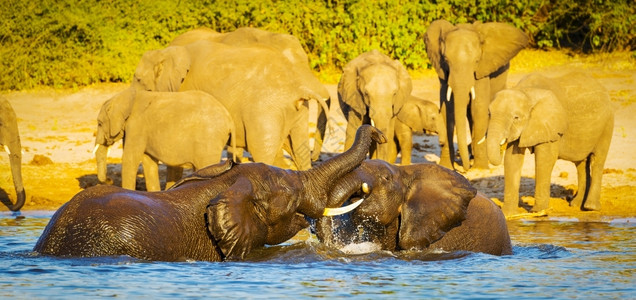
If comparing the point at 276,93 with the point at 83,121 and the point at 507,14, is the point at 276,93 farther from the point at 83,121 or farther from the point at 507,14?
the point at 507,14

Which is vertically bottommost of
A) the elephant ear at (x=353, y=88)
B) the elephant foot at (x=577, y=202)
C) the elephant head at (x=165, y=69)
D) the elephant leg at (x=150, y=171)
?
the elephant foot at (x=577, y=202)

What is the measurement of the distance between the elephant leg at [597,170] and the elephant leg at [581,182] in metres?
0.13

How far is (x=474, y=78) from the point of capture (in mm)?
15773

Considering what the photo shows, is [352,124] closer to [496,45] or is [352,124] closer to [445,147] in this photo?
[445,147]

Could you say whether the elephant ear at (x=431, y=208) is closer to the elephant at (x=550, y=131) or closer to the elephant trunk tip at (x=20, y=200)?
the elephant at (x=550, y=131)

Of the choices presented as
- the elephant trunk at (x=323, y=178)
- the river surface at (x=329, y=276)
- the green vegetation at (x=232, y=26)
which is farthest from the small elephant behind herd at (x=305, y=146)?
the green vegetation at (x=232, y=26)

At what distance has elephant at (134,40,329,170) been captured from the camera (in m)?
13.3

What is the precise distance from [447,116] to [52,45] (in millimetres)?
7788

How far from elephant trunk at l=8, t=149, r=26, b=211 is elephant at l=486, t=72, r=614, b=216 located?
4.86 meters

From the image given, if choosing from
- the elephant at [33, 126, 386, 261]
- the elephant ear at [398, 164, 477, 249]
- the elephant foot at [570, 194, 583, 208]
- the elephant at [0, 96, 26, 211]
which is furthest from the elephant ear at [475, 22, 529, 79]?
the elephant at [33, 126, 386, 261]

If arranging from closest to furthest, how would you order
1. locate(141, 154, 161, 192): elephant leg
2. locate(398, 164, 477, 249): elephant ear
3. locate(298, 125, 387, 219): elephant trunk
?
locate(298, 125, 387, 219): elephant trunk < locate(398, 164, 477, 249): elephant ear < locate(141, 154, 161, 192): elephant leg

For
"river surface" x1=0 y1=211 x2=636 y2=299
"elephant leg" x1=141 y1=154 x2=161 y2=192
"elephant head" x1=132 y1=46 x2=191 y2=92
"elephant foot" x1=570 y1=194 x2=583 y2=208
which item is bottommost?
"elephant foot" x1=570 y1=194 x2=583 y2=208

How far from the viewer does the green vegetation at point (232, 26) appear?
19.6m

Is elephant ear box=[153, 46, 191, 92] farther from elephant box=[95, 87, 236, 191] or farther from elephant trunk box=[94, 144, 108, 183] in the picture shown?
elephant trunk box=[94, 144, 108, 183]
